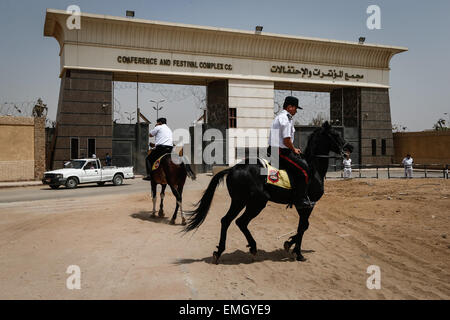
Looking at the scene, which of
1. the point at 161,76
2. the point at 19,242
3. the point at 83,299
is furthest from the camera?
the point at 161,76

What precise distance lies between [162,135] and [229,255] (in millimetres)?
4623

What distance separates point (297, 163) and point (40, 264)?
172 inches

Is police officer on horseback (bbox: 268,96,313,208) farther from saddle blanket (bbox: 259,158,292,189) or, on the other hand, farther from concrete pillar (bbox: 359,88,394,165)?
concrete pillar (bbox: 359,88,394,165)

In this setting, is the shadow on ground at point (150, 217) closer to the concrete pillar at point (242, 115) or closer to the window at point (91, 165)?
the window at point (91, 165)

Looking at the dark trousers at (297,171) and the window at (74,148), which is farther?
the window at (74,148)

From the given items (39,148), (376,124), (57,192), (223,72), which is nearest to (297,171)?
(57,192)

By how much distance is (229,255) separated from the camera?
631 cm

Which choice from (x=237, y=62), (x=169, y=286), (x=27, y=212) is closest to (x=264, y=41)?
(x=237, y=62)

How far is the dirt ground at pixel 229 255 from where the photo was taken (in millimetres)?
4555

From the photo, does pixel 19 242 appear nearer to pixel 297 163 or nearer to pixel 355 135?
pixel 297 163

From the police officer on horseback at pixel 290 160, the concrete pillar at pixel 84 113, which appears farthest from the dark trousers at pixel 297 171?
the concrete pillar at pixel 84 113

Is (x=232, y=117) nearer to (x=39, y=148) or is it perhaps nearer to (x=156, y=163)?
(x=39, y=148)

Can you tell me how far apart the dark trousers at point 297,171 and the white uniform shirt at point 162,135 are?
4.47 m
